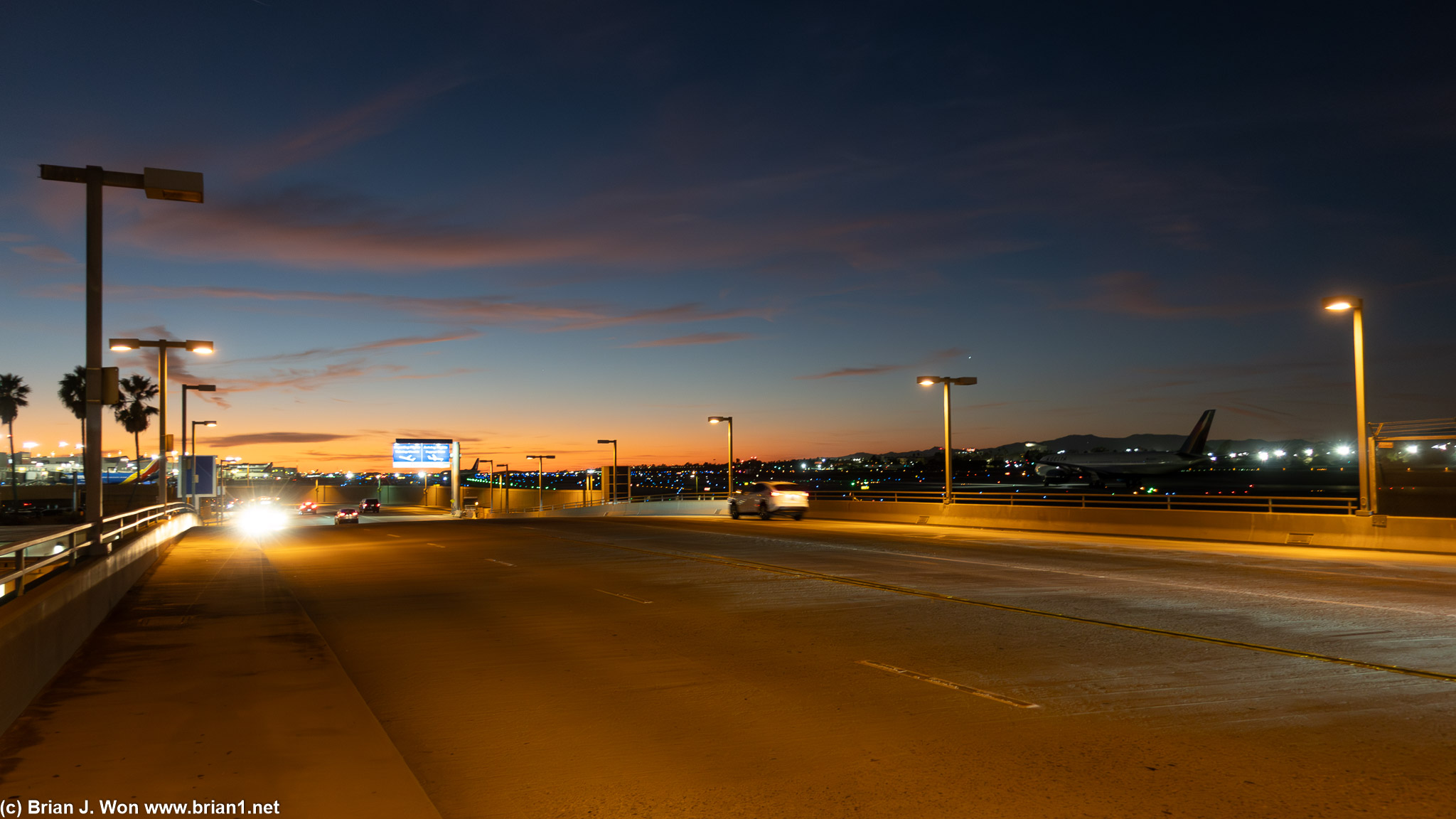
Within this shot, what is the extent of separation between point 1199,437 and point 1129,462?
28.1ft

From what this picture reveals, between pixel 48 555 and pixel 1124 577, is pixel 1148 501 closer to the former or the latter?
pixel 1124 577

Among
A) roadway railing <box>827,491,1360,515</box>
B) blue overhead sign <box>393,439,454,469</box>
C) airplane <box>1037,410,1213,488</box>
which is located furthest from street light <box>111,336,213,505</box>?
airplane <box>1037,410,1213,488</box>

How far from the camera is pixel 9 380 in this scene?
331ft

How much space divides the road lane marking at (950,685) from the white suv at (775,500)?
3273 cm

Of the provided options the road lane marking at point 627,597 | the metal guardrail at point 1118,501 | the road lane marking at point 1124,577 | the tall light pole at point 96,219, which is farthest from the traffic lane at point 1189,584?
the tall light pole at point 96,219

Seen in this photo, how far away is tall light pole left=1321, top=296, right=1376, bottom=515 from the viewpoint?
81.6ft

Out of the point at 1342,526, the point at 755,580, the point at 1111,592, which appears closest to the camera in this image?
the point at 1111,592

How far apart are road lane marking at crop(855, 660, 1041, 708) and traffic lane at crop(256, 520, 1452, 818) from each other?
0.09 meters

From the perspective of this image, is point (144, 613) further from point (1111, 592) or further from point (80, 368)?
point (80, 368)

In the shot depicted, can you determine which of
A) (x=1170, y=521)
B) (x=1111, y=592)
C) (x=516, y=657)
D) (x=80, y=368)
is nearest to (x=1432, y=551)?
(x=1170, y=521)

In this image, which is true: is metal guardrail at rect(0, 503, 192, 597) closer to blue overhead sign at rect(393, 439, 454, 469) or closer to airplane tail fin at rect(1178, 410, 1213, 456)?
blue overhead sign at rect(393, 439, 454, 469)

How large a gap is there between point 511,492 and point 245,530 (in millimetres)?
55949

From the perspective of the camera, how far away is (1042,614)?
1362cm

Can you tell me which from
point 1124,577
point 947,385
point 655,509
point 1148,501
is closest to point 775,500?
point 947,385
